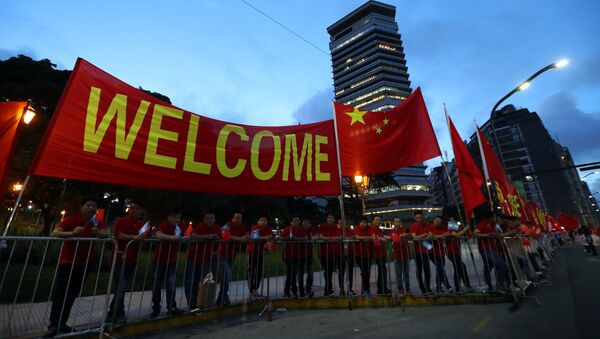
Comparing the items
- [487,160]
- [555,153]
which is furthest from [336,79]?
[487,160]

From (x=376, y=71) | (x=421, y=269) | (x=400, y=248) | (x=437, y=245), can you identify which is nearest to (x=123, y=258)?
(x=400, y=248)

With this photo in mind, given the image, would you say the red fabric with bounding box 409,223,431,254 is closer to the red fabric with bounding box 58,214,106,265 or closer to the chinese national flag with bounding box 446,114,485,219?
the chinese national flag with bounding box 446,114,485,219

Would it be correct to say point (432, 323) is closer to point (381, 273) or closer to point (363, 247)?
point (381, 273)

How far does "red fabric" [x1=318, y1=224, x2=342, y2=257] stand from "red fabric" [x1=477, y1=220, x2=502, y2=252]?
309 centimetres

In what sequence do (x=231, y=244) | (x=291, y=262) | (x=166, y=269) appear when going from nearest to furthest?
(x=166, y=269)
(x=231, y=244)
(x=291, y=262)

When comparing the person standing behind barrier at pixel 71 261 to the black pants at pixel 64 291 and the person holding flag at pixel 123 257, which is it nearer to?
the black pants at pixel 64 291

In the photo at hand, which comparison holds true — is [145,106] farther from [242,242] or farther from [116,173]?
[242,242]

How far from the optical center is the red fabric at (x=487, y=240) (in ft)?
21.4

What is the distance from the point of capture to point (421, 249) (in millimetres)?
6965

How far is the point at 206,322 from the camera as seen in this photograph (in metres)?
5.28

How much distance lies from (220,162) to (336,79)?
462 feet

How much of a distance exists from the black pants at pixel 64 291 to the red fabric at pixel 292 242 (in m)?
3.48

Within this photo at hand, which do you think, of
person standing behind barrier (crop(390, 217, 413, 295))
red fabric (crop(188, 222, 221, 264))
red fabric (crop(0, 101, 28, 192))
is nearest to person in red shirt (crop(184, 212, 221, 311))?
red fabric (crop(188, 222, 221, 264))

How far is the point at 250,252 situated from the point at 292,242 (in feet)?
2.99
